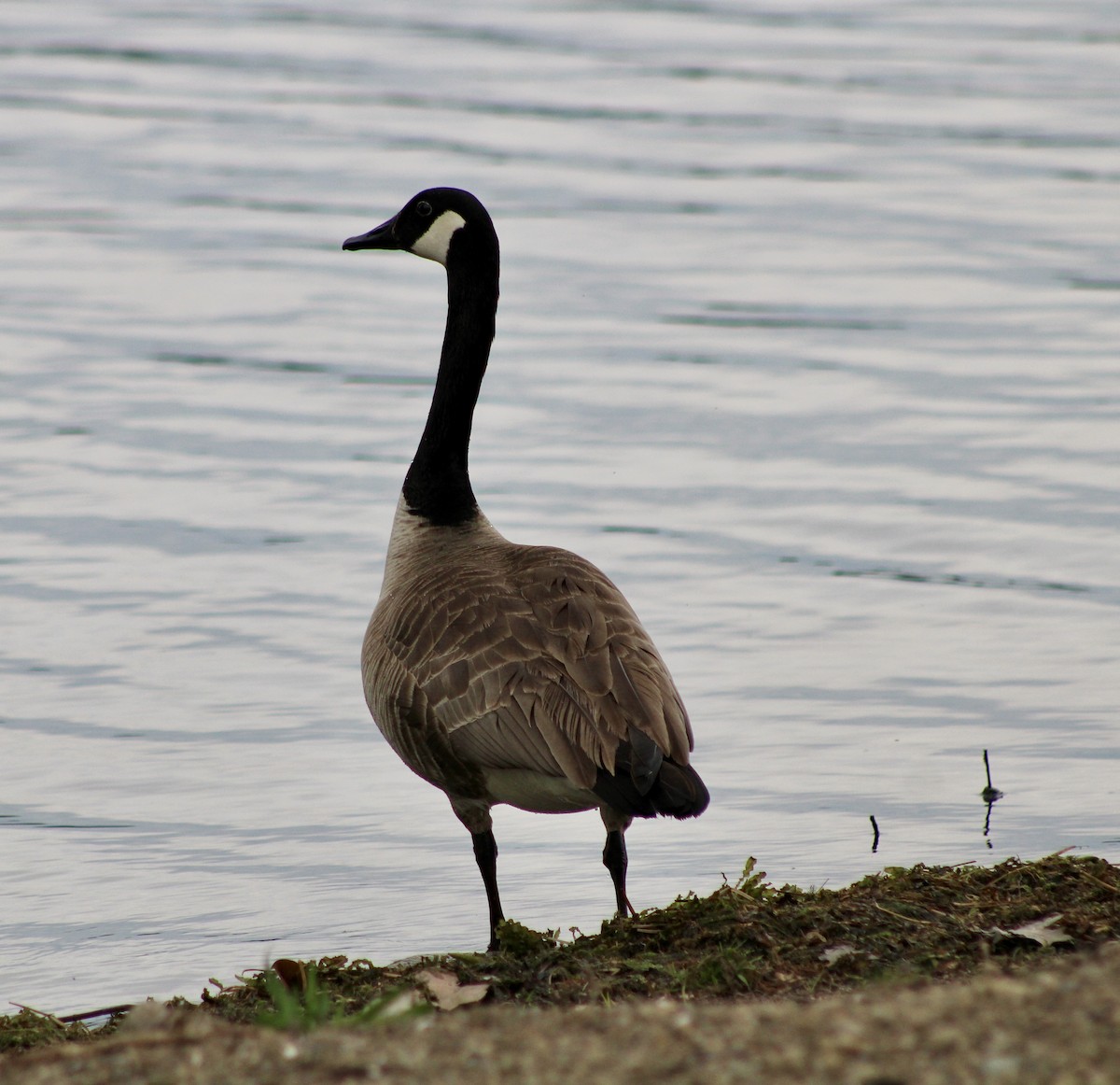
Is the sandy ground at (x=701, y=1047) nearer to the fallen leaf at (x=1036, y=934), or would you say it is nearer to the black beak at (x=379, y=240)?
the fallen leaf at (x=1036, y=934)

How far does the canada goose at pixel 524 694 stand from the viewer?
604 centimetres

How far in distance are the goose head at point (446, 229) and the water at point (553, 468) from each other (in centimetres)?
256

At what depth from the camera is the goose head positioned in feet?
27.8

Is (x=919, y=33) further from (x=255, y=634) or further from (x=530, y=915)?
(x=530, y=915)

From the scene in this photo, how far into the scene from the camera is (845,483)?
42.0ft

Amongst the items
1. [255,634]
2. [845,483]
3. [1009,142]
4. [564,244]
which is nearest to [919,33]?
[1009,142]

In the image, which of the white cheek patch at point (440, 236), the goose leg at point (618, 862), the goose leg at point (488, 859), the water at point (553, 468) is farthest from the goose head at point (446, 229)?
the goose leg at point (618, 862)

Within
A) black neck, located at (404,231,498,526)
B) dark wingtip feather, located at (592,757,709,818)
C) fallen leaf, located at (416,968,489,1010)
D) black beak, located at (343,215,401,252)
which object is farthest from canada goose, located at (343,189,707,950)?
black beak, located at (343,215,401,252)

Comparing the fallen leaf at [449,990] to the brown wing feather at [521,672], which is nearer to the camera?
the fallen leaf at [449,990]

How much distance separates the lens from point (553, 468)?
13.2 meters

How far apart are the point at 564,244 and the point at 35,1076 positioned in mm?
15397

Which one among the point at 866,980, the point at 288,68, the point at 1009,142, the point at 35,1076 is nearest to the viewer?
the point at 35,1076

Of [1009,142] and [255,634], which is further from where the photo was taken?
[1009,142]

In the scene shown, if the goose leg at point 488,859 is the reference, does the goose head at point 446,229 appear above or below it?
above
